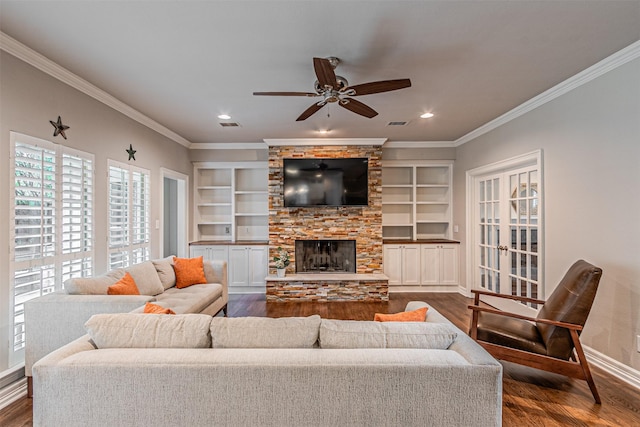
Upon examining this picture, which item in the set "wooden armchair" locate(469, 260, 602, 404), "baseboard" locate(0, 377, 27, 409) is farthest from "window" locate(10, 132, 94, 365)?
"wooden armchair" locate(469, 260, 602, 404)

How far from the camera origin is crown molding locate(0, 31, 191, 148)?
2363 millimetres

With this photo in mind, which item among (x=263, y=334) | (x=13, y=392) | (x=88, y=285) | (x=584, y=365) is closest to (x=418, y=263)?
(x=584, y=365)

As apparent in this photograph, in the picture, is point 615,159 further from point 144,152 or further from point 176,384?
point 144,152

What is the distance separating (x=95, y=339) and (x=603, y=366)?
3.87 metres

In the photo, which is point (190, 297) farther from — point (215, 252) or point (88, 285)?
point (215, 252)

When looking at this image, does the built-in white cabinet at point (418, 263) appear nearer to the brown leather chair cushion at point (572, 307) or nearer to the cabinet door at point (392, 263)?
the cabinet door at point (392, 263)

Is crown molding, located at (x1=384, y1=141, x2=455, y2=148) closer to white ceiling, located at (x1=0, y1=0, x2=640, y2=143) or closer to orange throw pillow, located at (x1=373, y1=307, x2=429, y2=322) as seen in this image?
white ceiling, located at (x1=0, y1=0, x2=640, y2=143)

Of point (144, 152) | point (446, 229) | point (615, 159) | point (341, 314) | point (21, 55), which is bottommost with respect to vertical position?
point (341, 314)

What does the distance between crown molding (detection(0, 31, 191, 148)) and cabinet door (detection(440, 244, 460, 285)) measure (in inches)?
201

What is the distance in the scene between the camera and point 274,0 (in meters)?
1.90

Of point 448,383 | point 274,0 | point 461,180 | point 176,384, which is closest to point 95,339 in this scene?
point 176,384

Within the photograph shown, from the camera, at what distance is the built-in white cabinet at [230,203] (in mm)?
6031

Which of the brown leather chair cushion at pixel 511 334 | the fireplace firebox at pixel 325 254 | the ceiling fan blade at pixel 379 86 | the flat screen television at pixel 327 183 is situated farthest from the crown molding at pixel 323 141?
the brown leather chair cushion at pixel 511 334

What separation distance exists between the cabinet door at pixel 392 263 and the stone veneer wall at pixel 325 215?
0.29 m
